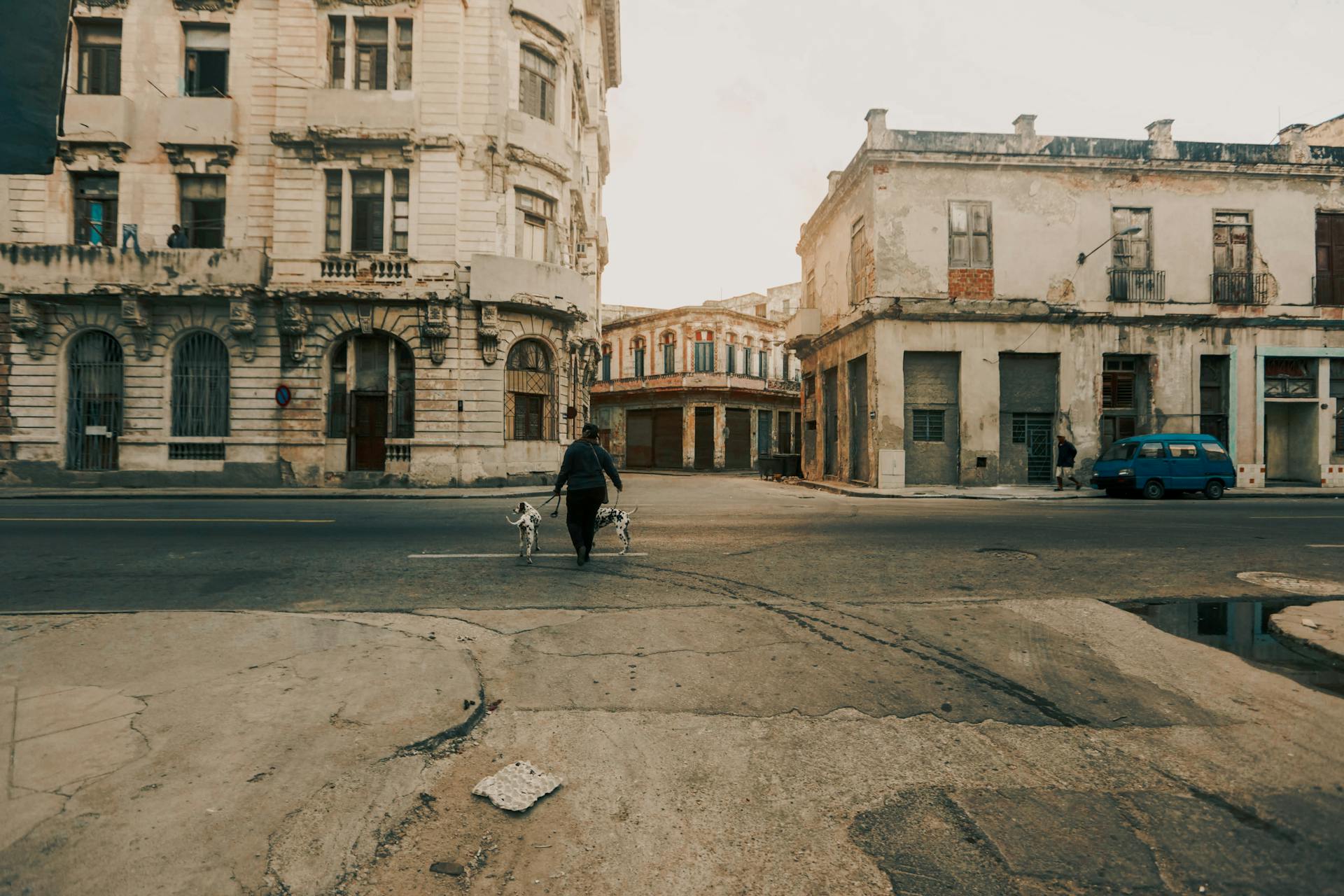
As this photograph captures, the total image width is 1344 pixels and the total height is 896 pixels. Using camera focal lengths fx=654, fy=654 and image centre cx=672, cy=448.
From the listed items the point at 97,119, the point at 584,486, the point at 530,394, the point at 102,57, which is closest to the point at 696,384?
the point at 530,394

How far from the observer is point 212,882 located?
2.10m

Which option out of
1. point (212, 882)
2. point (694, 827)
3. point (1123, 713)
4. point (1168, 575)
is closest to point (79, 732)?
point (212, 882)

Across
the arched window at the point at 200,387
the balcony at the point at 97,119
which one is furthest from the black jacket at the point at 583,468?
the balcony at the point at 97,119

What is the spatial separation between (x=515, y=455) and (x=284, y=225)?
30.8 ft

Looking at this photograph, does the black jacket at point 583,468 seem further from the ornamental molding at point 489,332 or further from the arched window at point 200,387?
the arched window at point 200,387

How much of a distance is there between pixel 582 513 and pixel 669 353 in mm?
34537

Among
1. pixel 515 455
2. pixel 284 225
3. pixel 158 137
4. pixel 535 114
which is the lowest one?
pixel 515 455

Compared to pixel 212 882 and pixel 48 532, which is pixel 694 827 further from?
pixel 48 532

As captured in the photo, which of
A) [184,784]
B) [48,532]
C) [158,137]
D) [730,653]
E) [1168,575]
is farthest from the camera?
[158,137]

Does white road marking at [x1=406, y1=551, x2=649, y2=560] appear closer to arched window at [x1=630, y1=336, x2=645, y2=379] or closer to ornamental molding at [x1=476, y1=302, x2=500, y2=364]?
ornamental molding at [x1=476, y1=302, x2=500, y2=364]

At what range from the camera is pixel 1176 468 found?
1792cm

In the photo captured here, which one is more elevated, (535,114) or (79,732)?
(535,114)

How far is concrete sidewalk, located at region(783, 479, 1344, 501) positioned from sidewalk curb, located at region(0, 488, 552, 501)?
9.56 meters

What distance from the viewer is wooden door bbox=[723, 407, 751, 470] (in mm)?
40688
